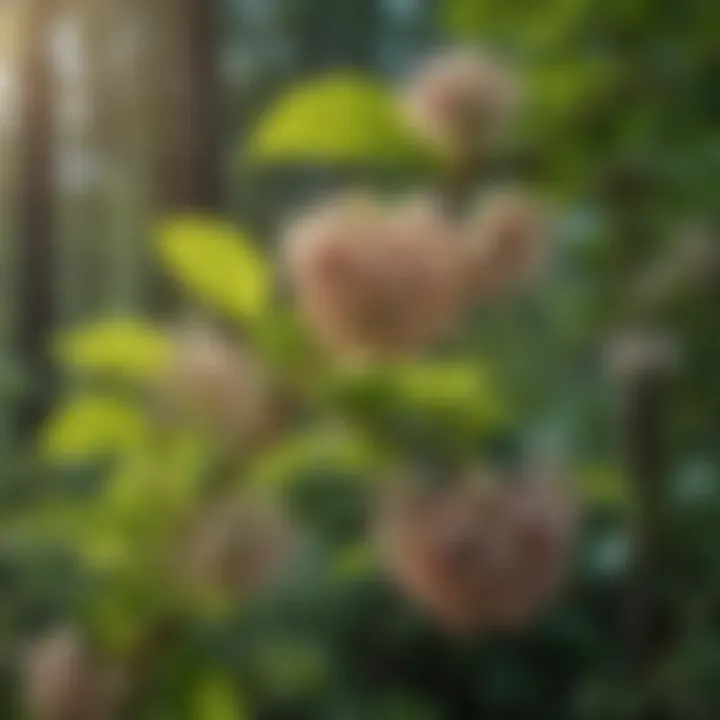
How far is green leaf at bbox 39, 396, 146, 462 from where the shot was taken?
57 cm

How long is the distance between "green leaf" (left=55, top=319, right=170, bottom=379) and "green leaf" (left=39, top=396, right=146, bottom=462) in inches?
0.5

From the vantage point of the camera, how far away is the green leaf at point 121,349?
566 millimetres

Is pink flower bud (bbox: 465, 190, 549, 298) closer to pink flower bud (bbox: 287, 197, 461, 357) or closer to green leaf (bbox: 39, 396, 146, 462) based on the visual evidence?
pink flower bud (bbox: 287, 197, 461, 357)

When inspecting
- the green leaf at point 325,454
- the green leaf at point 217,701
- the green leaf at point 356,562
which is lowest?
the green leaf at point 217,701

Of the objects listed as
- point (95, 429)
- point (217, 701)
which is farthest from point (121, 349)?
point (217, 701)

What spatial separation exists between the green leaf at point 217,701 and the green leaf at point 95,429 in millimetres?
93

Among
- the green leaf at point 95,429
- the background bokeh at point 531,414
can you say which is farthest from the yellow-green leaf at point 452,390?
the green leaf at point 95,429

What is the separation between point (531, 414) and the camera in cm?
54

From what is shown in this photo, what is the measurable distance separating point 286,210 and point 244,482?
0.33 feet

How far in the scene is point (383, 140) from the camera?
0.54 metres

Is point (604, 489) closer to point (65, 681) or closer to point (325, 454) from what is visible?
point (325, 454)

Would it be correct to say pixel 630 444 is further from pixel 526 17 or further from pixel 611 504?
pixel 526 17

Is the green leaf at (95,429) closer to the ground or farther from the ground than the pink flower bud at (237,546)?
farther from the ground

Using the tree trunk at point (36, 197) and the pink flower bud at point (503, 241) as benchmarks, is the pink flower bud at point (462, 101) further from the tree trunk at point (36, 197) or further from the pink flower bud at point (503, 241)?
the tree trunk at point (36, 197)
